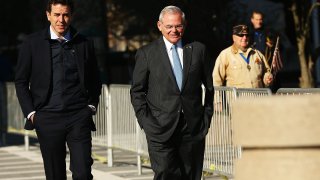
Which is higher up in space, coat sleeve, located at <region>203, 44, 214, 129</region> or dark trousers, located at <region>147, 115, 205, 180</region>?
coat sleeve, located at <region>203, 44, 214, 129</region>

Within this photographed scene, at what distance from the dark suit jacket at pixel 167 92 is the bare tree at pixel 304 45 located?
8639 mm

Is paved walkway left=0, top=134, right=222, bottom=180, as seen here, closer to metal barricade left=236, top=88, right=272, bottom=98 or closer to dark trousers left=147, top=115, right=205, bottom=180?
metal barricade left=236, top=88, right=272, bottom=98

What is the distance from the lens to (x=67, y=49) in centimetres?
809

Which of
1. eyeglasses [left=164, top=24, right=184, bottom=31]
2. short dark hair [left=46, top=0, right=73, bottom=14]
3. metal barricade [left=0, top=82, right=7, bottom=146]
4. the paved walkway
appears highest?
short dark hair [left=46, top=0, right=73, bottom=14]

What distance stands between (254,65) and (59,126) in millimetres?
3523

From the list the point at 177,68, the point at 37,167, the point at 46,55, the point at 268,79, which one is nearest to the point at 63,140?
the point at 46,55

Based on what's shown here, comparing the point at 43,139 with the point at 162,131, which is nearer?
the point at 162,131

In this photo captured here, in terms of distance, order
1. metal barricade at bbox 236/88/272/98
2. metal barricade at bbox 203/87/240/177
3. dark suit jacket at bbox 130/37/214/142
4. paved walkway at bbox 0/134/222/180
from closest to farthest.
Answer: dark suit jacket at bbox 130/37/214/142 < metal barricade at bbox 236/88/272/98 < metal barricade at bbox 203/87/240/177 < paved walkway at bbox 0/134/222/180

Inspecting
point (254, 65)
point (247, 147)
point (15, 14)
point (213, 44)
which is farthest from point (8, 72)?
point (15, 14)

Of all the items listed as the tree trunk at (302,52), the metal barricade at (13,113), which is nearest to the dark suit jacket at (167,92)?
the tree trunk at (302,52)

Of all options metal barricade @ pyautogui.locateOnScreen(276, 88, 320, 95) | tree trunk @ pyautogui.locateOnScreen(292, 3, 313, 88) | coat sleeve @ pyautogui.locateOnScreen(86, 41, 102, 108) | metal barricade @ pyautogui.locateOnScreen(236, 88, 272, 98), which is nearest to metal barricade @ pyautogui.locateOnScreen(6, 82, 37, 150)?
tree trunk @ pyautogui.locateOnScreen(292, 3, 313, 88)

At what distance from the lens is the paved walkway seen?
13.0 metres

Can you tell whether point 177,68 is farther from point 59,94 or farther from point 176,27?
point 59,94

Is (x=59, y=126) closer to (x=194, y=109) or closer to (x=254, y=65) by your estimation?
(x=194, y=109)
